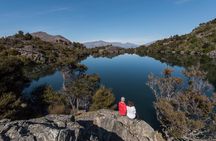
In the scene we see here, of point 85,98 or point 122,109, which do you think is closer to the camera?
point 122,109

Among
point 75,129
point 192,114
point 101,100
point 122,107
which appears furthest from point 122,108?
point 101,100

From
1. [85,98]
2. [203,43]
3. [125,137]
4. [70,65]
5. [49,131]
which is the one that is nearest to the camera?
[49,131]

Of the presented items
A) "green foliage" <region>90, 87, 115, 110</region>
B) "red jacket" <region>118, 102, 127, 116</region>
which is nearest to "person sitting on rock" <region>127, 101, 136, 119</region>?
"red jacket" <region>118, 102, 127, 116</region>

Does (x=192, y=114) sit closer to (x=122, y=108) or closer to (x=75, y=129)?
(x=122, y=108)

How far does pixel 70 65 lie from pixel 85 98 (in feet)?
39.9

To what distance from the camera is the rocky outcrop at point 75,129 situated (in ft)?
42.8

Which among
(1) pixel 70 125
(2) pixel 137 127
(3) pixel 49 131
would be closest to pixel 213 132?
(2) pixel 137 127

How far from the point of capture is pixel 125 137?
22812 mm

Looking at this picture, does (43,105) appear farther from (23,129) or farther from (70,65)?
(23,129)

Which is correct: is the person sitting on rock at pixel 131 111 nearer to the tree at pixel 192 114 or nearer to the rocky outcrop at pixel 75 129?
the rocky outcrop at pixel 75 129

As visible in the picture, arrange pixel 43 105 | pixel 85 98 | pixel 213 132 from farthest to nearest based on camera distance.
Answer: pixel 85 98 → pixel 43 105 → pixel 213 132

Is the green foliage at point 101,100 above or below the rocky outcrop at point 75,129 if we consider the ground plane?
below

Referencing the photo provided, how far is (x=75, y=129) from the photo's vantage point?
584 inches

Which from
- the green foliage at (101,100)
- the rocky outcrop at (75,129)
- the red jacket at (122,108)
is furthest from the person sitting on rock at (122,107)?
the green foliage at (101,100)
